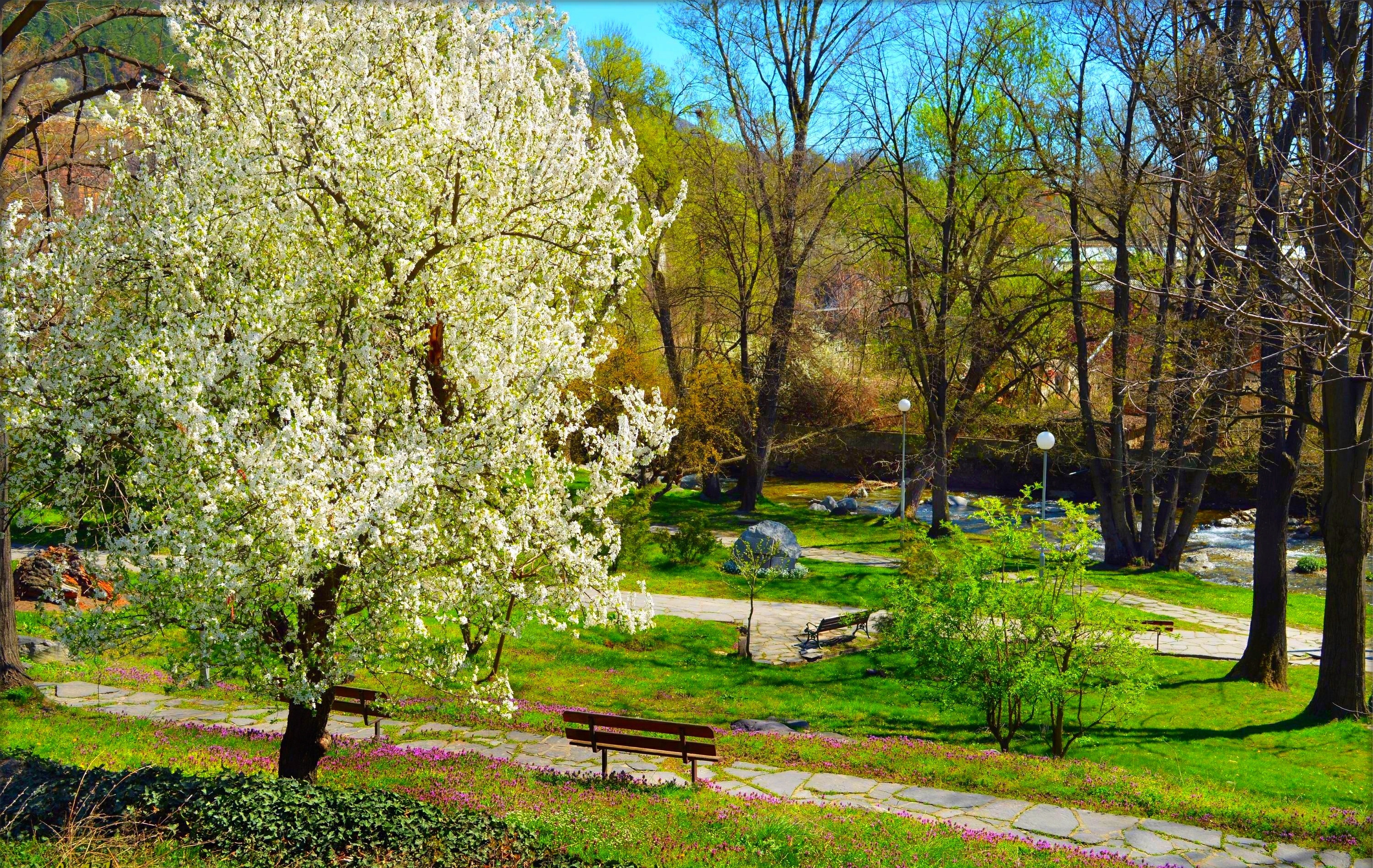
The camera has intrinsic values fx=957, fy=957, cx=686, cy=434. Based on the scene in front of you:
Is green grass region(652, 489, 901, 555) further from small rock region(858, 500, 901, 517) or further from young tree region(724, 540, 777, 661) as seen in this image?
young tree region(724, 540, 777, 661)

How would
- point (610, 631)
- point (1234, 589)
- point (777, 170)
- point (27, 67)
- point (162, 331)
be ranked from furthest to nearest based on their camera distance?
point (777, 170) < point (1234, 589) < point (610, 631) < point (27, 67) < point (162, 331)

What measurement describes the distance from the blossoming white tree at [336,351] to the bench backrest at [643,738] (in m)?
1.89

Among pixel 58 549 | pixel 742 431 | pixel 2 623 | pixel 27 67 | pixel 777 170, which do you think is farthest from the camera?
pixel 742 431

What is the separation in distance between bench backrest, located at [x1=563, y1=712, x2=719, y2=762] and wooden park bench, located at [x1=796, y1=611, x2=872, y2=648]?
7.38 meters

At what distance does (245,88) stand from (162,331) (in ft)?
6.71

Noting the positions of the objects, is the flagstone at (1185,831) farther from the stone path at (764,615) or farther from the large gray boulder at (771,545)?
the large gray boulder at (771,545)

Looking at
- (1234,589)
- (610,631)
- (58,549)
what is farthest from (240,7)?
(1234,589)

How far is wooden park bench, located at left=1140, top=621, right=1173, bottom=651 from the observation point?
14.8 m

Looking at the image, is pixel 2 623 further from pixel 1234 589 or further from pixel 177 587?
pixel 1234 589

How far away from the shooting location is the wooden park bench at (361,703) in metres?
10.4

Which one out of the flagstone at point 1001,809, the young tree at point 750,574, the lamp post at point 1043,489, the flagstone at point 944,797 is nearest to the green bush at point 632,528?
the young tree at point 750,574

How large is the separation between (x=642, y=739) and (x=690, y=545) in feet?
44.0

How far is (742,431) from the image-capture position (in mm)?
32312

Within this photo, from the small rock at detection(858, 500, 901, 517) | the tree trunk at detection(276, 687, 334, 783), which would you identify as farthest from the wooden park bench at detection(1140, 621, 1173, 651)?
the small rock at detection(858, 500, 901, 517)
